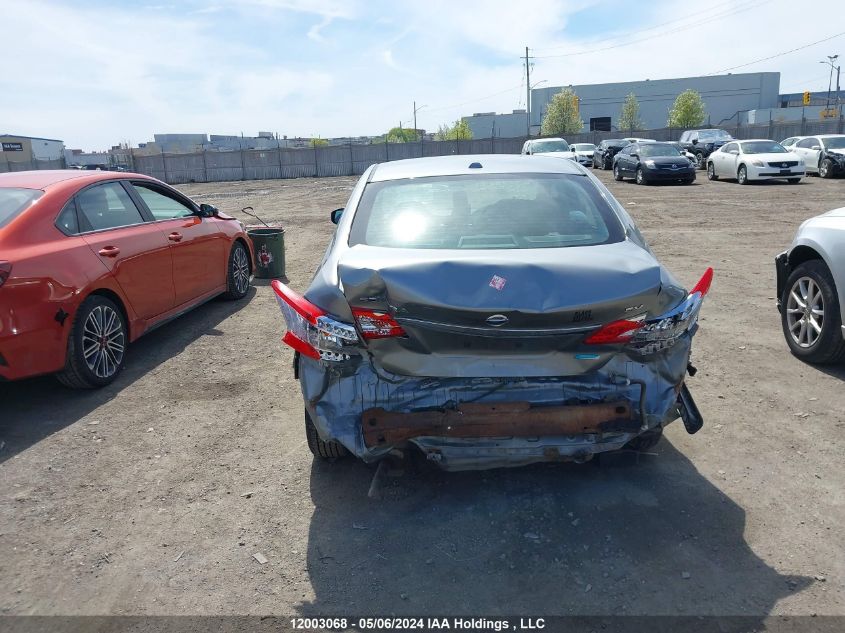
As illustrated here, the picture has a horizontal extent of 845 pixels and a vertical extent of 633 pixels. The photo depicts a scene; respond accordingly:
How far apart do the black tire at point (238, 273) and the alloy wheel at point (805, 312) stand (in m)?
5.78

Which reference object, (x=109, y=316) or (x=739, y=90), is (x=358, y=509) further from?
(x=739, y=90)

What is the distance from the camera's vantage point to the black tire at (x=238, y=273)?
25.5 feet

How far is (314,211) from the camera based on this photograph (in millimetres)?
18844

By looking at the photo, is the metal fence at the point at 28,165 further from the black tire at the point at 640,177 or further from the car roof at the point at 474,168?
the car roof at the point at 474,168

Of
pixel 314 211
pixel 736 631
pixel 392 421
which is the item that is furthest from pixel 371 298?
pixel 314 211

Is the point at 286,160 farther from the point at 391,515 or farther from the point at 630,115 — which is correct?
the point at 630,115

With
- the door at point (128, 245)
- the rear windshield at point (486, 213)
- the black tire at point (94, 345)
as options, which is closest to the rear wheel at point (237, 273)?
the door at point (128, 245)

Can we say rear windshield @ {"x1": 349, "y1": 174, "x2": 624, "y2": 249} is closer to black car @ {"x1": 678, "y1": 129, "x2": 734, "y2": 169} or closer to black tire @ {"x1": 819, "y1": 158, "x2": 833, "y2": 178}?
black tire @ {"x1": 819, "y1": 158, "x2": 833, "y2": 178}

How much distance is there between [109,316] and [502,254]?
3.64 meters

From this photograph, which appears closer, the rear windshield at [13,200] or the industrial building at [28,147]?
the rear windshield at [13,200]

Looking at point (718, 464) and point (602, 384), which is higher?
point (602, 384)

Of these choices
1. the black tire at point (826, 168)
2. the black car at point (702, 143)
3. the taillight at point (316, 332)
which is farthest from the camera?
the black car at point (702, 143)

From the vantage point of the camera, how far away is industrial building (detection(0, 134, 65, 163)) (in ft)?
234

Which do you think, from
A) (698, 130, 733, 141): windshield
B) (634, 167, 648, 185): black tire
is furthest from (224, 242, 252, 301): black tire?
(698, 130, 733, 141): windshield
